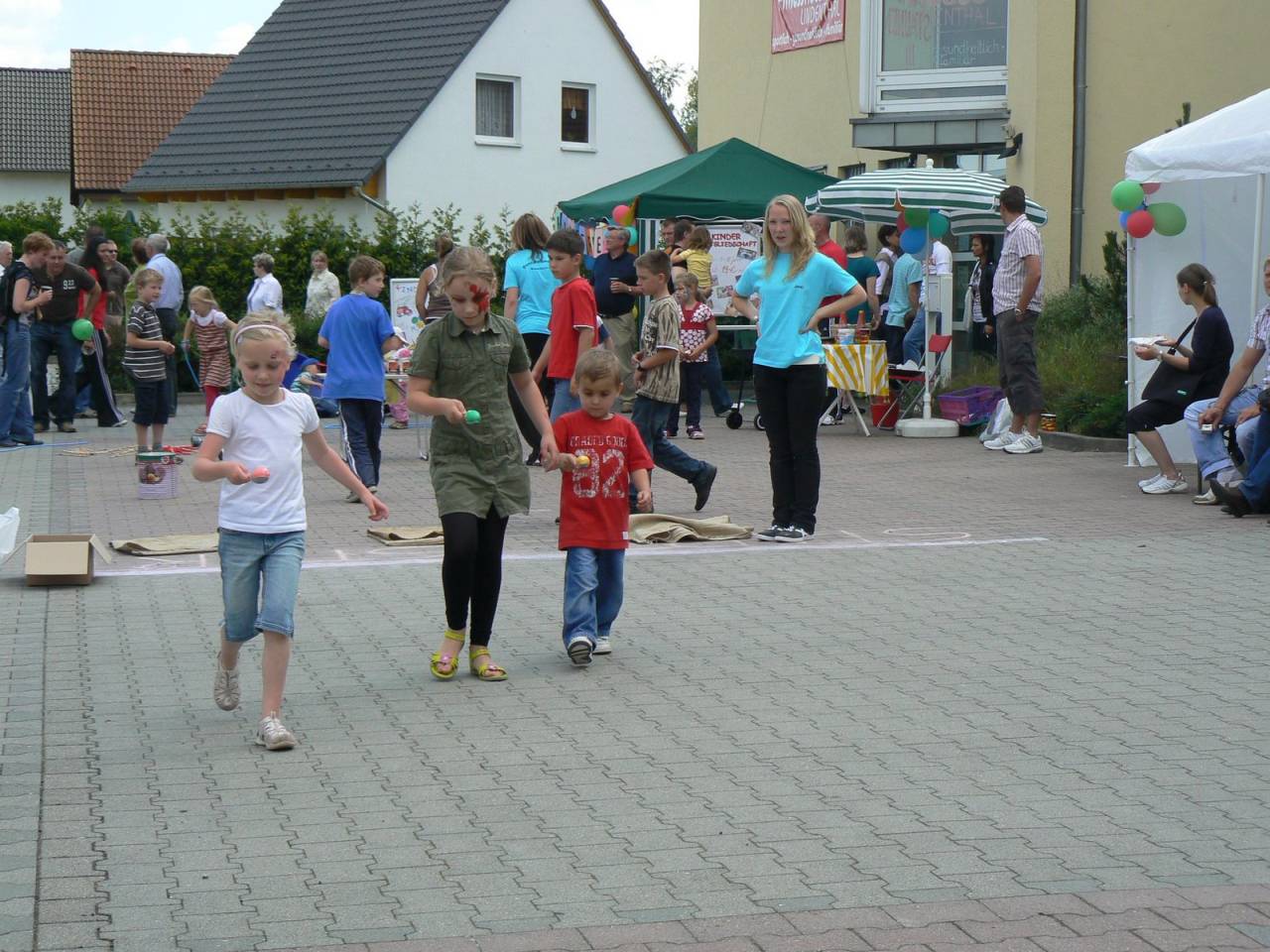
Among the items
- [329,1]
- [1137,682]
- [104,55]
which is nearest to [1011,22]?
[1137,682]

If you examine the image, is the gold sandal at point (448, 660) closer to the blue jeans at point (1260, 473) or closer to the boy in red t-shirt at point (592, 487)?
the boy in red t-shirt at point (592, 487)

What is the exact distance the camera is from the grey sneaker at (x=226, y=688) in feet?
20.8

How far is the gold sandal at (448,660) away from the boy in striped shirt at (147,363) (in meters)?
8.39

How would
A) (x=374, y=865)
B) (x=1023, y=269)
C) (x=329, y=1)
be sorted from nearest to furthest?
(x=374, y=865), (x=1023, y=269), (x=329, y=1)

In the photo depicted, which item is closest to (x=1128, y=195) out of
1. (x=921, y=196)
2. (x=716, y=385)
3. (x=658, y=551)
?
(x=921, y=196)

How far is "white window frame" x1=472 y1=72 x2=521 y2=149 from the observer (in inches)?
1458

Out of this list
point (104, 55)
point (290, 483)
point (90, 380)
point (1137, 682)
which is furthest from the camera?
point (104, 55)

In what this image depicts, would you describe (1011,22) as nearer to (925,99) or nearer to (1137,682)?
(925,99)

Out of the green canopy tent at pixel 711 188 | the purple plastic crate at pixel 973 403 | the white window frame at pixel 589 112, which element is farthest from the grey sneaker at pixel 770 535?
the white window frame at pixel 589 112

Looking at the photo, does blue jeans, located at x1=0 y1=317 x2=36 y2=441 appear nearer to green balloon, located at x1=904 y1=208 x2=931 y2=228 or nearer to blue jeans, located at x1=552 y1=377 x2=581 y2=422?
blue jeans, located at x1=552 y1=377 x2=581 y2=422

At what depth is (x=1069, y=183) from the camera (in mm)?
20859

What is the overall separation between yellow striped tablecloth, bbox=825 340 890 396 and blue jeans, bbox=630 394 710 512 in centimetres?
569

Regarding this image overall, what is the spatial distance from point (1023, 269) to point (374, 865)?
11504 mm

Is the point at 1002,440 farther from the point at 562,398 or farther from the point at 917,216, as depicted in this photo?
the point at 562,398
